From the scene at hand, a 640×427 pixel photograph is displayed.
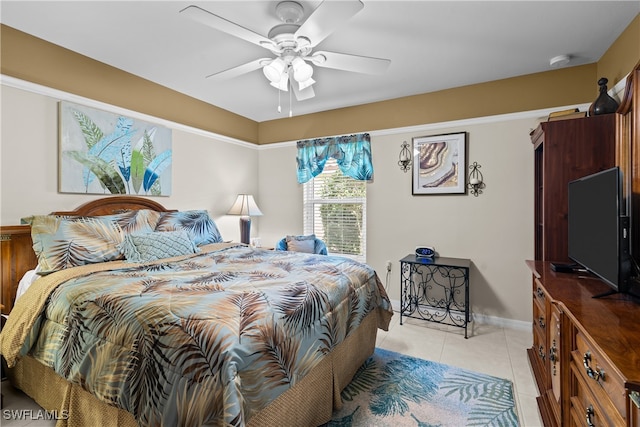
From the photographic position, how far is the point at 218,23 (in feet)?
5.68

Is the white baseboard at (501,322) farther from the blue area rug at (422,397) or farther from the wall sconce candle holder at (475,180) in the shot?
the wall sconce candle holder at (475,180)

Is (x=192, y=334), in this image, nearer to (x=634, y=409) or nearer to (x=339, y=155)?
(x=634, y=409)

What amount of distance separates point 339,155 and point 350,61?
1.85 metres

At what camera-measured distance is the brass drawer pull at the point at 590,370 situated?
1046mm

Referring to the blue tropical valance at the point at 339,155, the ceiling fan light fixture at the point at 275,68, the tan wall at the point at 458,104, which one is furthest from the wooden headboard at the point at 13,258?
the tan wall at the point at 458,104

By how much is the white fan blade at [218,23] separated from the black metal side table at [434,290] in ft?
8.18

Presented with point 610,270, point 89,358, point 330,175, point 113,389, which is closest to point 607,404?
point 610,270

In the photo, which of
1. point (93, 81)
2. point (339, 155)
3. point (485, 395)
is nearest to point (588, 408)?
point (485, 395)

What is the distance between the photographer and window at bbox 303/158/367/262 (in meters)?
4.09

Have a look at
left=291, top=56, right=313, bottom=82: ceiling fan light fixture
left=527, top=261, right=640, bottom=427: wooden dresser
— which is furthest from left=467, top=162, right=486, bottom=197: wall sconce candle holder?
left=291, top=56, right=313, bottom=82: ceiling fan light fixture

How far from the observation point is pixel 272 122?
467 centimetres

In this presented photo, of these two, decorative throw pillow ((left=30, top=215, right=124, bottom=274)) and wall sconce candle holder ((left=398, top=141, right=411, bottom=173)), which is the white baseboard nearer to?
wall sconce candle holder ((left=398, top=141, right=411, bottom=173))

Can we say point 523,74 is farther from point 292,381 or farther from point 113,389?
point 113,389

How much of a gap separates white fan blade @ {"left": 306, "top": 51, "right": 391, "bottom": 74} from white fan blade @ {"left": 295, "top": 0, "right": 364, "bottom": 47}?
26cm
